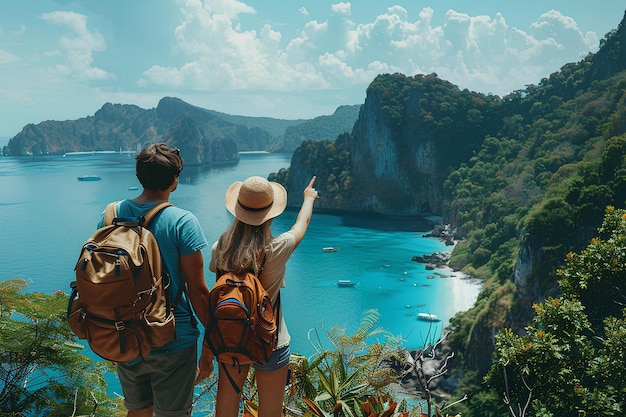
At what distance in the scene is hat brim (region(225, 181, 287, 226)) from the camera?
2152mm

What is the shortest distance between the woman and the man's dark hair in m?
0.28

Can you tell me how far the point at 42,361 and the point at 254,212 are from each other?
2319 millimetres

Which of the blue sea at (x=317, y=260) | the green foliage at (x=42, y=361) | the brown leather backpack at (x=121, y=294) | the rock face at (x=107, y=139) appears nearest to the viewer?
the brown leather backpack at (x=121, y=294)

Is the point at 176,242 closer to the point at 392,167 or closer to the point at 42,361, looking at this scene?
the point at 42,361

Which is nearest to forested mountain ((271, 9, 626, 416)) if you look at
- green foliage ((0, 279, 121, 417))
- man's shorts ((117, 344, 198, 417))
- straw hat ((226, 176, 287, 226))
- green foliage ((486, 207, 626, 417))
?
green foliage ((486, 207, 626, 417))

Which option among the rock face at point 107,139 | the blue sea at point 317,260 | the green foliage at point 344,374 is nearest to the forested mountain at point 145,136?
the rock face at point 107,139

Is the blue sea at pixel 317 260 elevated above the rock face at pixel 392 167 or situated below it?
below

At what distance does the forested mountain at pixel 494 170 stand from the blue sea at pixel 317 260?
3490 millimetres

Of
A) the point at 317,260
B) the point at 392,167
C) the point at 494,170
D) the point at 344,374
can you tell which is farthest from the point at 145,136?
the point at 344,374

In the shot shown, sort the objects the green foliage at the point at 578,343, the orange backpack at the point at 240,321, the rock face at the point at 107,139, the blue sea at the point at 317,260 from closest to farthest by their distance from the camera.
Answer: the orange backpack at the point at 240,321 → the green foliage at the point at 578,343 → the blue sea at the point at 317,260 → the rock face at the point at 107,139

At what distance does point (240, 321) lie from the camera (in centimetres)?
196

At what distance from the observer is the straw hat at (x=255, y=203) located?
7.09 ft

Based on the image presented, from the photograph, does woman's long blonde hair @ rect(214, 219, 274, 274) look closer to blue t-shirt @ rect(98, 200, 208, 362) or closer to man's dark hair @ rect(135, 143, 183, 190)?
blue t-shirt @ rect(98, 200, 208, 362)

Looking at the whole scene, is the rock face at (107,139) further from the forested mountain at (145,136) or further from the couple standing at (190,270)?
the couple standing at (190,270)
